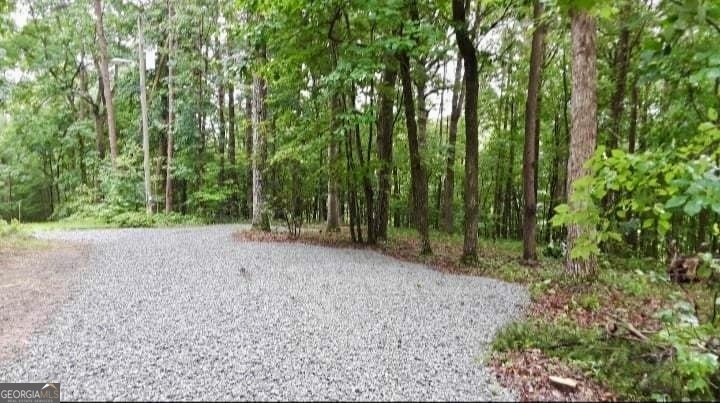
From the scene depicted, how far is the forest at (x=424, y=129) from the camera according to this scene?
8.00ft

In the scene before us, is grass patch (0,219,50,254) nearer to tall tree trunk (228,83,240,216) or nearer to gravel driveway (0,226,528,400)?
gravel driveway (0,226,528,400)

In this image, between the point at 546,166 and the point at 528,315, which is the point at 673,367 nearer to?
the point at 528,315

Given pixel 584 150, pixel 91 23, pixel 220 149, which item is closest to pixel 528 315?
pixel 584 150

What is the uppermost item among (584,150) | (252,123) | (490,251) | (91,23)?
(91,23)

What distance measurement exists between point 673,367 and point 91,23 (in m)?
17.3

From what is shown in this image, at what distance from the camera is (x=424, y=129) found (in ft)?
43.9

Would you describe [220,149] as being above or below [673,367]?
above

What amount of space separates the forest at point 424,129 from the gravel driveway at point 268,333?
841 mm

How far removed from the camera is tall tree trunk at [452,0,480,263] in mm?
6562

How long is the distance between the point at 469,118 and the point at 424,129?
6.35 meters

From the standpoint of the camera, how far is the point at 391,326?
12.5 ft

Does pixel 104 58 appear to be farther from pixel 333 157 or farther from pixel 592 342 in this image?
pixel 592 342

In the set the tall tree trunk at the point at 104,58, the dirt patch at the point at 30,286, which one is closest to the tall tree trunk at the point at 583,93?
the dirt patch at the point at 30,286

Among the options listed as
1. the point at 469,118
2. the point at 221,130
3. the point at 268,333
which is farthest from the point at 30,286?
the point at 221,130
